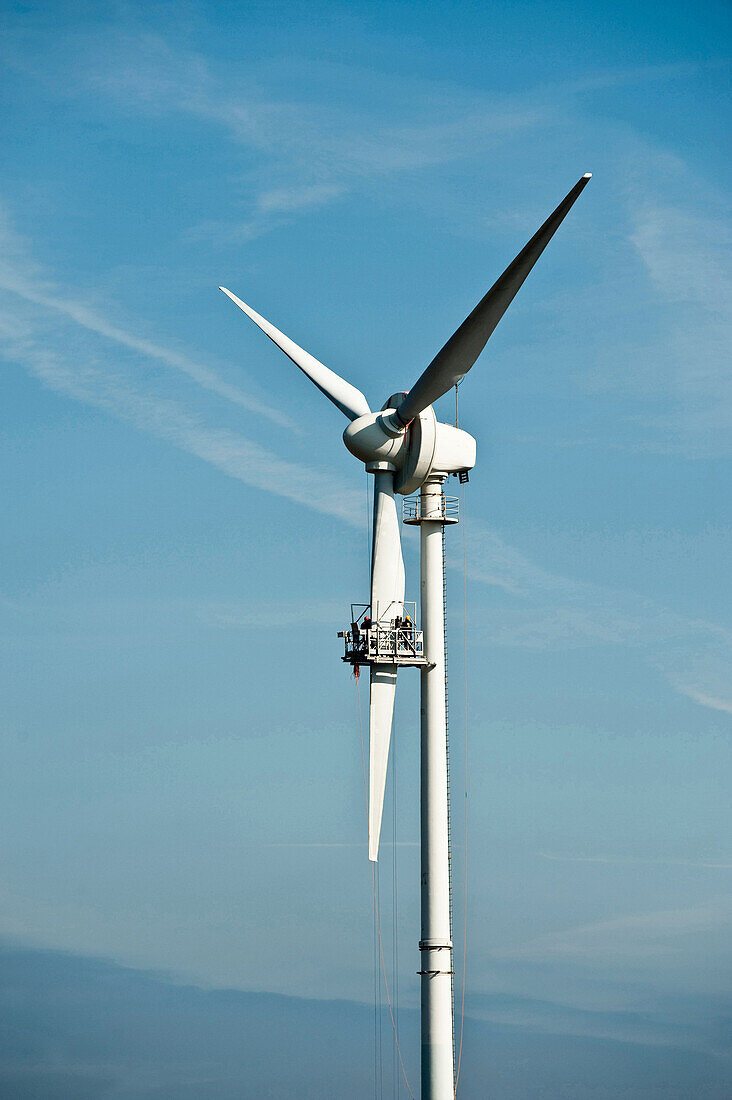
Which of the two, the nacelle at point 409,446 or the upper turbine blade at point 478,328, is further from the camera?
the nacelle at point 409,446

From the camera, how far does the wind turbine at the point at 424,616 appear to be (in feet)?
255

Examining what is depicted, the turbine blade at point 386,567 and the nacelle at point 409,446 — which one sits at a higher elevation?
the nacelle at point 409,446

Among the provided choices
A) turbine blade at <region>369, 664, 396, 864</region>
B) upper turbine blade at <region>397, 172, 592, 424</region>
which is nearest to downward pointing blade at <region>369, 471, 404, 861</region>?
turbine blade at <region>369, 664, 396, 864</region>

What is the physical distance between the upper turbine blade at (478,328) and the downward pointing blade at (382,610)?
4534 millimetres

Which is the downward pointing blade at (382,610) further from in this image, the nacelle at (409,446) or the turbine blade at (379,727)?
the nacelle at (409,446)

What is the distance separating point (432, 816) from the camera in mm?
79875

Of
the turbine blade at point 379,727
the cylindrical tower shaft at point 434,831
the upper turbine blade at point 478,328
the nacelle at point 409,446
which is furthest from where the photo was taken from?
the nacelle at point 409,446

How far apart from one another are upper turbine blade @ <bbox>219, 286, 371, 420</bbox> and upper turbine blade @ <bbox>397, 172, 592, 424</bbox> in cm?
393

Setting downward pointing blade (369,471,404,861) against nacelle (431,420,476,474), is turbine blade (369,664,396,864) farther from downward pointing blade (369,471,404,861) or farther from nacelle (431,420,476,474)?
nacelle (431,420,476,474)

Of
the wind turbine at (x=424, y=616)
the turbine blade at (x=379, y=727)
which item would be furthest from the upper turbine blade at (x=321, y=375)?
the turbine blade at (x=379, y=727)

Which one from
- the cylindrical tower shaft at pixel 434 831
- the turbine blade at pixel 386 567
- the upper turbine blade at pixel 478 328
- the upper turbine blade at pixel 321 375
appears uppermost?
the upper turbine blade at pixel 321 375

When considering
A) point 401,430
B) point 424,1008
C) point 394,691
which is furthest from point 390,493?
point 424,1008

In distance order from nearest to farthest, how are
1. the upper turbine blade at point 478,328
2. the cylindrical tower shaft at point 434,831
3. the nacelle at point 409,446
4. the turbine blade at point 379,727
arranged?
the upper turbine blade at point 478,328, the cylindrical tower shaft at point 434,831, the turbine blade at point 379,727, the nacelle at point 409,446

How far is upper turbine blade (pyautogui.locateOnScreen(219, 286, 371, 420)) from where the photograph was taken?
84.7m
